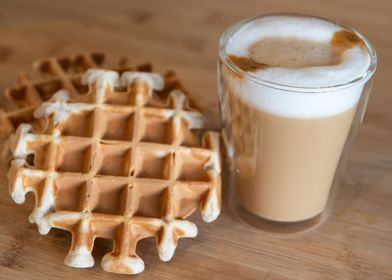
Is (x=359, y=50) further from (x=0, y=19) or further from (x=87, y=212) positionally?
(x=0, y=19)

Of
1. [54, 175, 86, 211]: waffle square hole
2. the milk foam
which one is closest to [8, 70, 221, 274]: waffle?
[54, 175, 86, 211]: waffle square hole

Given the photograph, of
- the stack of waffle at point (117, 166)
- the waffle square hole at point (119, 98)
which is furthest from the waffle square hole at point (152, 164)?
the waffle square hole at point (119, 98)

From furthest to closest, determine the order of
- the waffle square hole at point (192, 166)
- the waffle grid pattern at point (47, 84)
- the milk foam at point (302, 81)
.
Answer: the waffle grid pattern at point (47, 84) → the waffle square hole at point (192, 166) → the milk foam at point (302, 81)

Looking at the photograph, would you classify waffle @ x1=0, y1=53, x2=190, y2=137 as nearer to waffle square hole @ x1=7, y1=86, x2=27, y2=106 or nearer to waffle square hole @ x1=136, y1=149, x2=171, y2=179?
waffle square hole @ x1=7, y1=86, x2=27, y2=106

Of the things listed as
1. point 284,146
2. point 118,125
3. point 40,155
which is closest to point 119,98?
point 118,125

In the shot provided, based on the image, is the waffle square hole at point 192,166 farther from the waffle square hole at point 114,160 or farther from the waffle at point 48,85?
the waffle at point 48,85

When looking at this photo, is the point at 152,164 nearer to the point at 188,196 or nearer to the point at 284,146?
the point at 188,196

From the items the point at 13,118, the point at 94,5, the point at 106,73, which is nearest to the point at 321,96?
the point at 106,73
